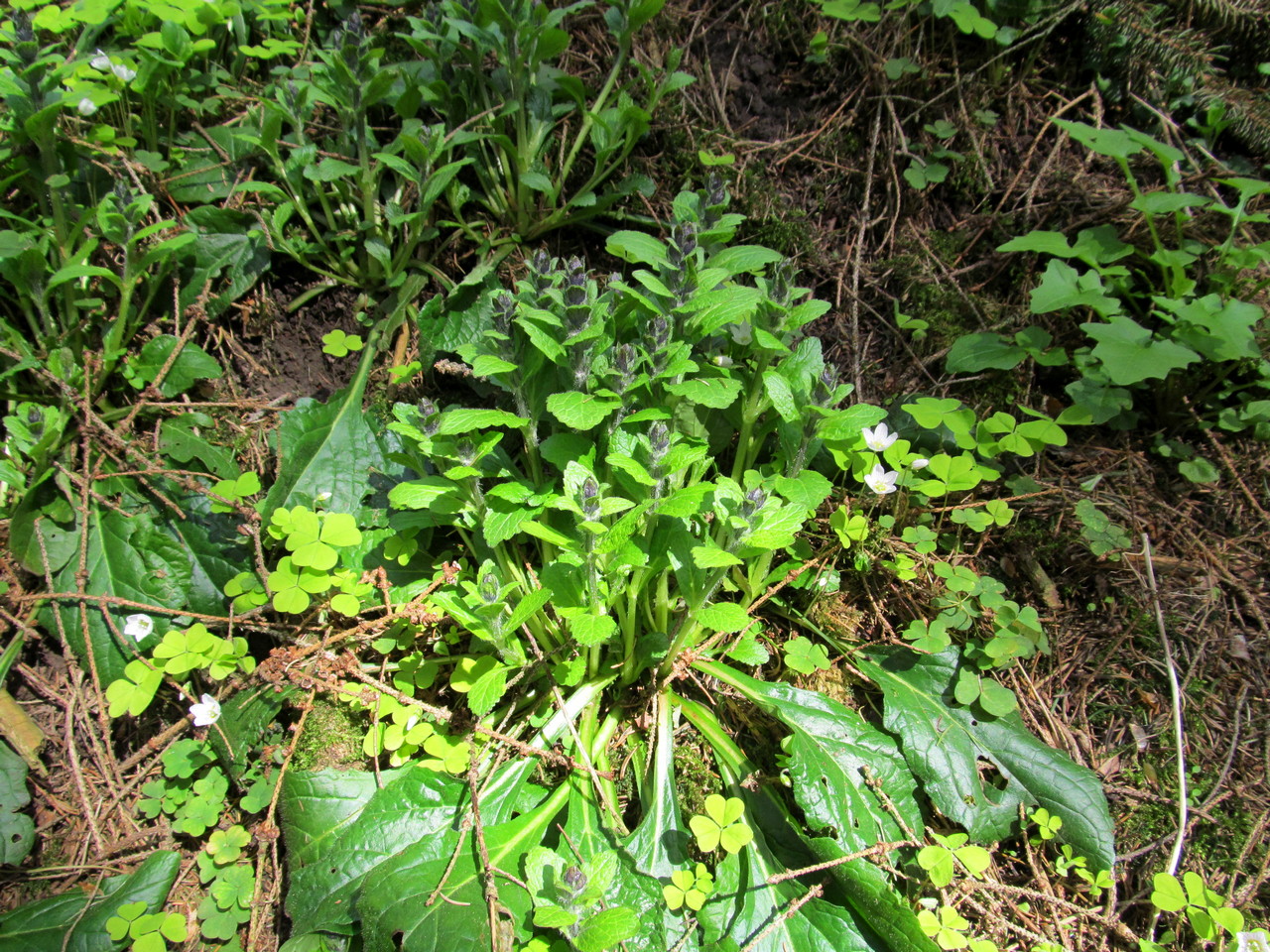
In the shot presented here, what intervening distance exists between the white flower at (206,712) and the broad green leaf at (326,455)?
80 cm

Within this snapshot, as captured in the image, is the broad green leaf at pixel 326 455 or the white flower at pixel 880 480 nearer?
the white flower at pixel 880 480

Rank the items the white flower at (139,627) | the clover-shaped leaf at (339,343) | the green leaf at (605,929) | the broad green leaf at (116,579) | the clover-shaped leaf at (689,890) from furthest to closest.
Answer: the clover-shaped leaf at (339,343)
the broad green leaf at (116,579)
the white flower at (139,627)
the clover-shaped leaf at (689,890)
the green leaf at (605,929)

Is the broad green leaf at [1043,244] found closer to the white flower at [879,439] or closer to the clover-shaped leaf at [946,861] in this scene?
the white flower at [879,439]

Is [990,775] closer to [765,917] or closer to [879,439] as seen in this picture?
[765,917]

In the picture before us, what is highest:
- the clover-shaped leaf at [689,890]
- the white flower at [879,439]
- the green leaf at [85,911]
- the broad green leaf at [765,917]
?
the white flower at [879,439]

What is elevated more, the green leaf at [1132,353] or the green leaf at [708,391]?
the green leaf at [1132,353]

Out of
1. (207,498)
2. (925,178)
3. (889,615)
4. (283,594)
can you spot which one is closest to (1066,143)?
(925,178)

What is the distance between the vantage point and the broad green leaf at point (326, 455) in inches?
118

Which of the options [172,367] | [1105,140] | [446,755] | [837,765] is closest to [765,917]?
[837,765]

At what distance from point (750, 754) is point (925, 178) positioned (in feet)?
9.84

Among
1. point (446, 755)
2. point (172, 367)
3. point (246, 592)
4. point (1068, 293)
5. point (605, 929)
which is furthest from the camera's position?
point (172, 367)

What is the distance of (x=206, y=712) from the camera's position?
8.50 ft

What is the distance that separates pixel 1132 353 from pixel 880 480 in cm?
122

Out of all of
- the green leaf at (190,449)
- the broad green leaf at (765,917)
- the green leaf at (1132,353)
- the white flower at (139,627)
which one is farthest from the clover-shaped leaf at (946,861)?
the green leaf at (190,449)
